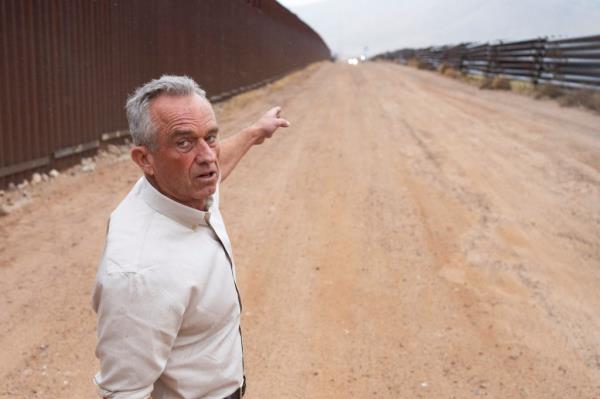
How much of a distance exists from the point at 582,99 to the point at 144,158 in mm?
14427

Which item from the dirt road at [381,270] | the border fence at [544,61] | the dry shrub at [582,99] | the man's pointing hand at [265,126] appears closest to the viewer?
the man's pointing hand at [265,126]

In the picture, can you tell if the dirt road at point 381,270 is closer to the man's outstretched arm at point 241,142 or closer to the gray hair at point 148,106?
the man's outstretched arm at point 241,142

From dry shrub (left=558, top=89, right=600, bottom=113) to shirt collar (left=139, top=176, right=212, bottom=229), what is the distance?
43.3ft

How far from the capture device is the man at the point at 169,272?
1.62 metres

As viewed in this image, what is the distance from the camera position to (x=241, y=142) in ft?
9.88

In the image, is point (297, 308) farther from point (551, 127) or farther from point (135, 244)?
point (551, 127)

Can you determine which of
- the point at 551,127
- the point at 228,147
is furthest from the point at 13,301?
the point at 551,127

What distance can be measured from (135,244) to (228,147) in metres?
1.35

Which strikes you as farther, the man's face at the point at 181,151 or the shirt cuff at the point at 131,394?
the man's face at the point at 181,151

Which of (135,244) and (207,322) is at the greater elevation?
(135,244)

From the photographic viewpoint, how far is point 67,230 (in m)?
6.29

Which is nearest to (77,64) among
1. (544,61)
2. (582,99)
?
(582,99)

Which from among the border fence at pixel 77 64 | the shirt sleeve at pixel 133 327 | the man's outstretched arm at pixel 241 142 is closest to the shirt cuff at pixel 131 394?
the shirt sleeve at pixel 133 327

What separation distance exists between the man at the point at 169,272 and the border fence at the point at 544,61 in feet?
48.4
